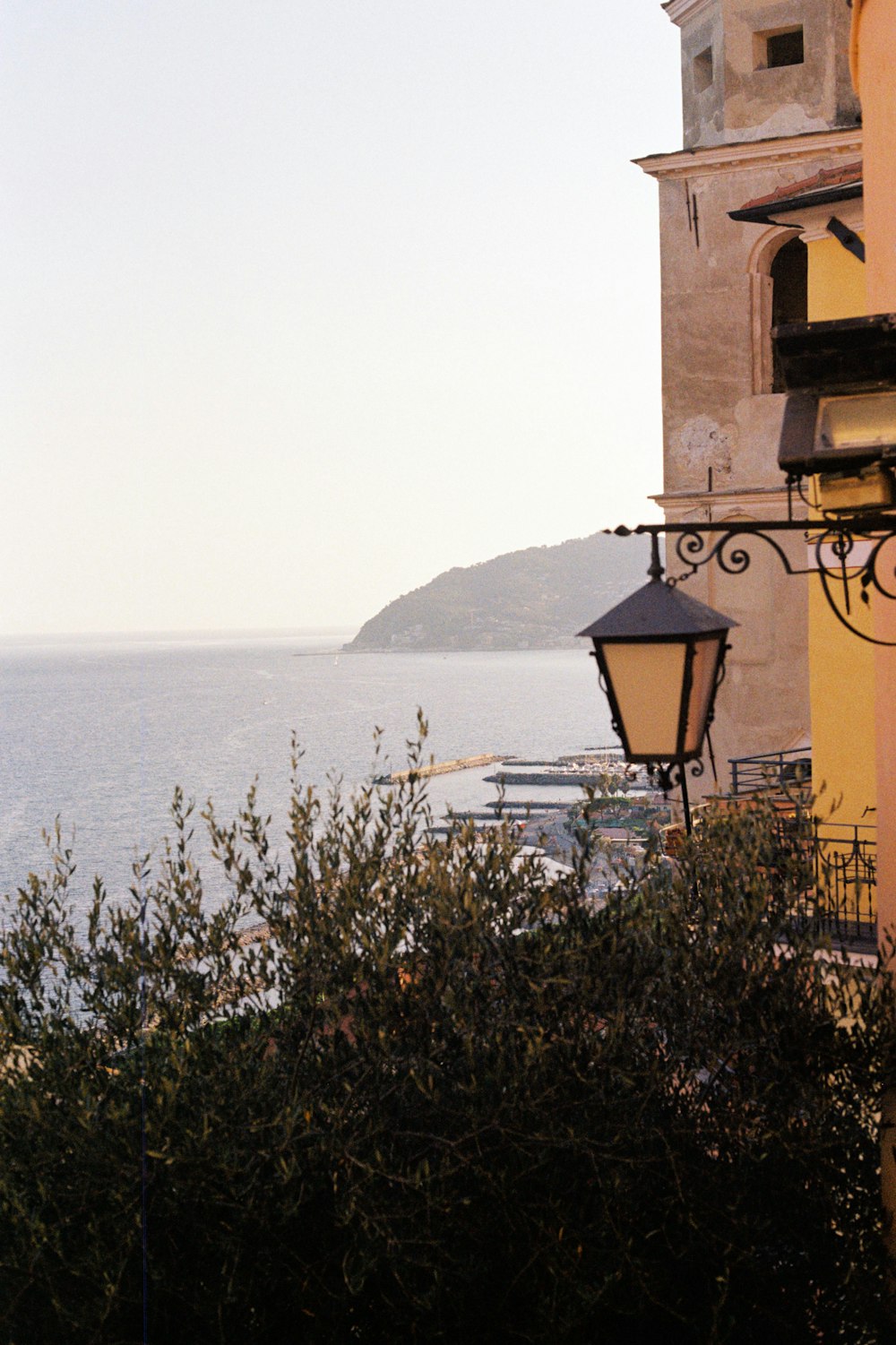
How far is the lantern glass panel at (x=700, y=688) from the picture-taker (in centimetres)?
422

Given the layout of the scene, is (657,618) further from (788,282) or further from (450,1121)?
(788,282)

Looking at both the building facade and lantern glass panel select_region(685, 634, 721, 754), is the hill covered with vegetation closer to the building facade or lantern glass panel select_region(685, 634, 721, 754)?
the building facade

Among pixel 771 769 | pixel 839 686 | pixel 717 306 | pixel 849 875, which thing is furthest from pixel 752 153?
pixel 849 875

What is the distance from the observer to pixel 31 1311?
5980mm

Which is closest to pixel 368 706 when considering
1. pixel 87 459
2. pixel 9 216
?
pixel 87 459

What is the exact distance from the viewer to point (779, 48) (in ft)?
68.8

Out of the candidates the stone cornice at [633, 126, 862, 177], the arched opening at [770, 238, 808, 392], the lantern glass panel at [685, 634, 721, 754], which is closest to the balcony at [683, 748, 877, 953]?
the lantern glass panel at [685, 634, 721, 754]

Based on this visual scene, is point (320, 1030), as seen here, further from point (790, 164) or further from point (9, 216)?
point (790, 164)

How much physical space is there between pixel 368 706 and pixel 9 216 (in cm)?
12731

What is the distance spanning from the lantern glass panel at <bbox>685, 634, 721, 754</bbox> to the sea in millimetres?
37027

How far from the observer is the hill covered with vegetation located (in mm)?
91562

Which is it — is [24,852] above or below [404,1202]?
below

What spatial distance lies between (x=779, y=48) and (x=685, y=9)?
1581mm

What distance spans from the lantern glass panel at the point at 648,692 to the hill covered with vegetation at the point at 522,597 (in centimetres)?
7395
